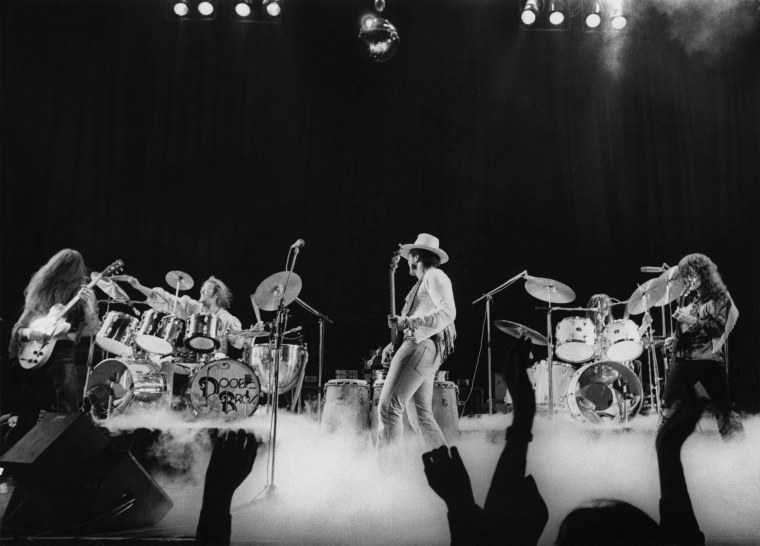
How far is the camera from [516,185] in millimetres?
7941

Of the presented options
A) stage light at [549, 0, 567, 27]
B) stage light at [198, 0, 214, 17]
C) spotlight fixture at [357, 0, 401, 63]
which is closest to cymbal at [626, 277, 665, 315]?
stage light at [549, 0, 567, 27]

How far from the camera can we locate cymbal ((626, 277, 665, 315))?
6098mm

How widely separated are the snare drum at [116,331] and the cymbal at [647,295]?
5.37 metres

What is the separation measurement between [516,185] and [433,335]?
425 cm

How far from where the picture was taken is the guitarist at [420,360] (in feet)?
13.6

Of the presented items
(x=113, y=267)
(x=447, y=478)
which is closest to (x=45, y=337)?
(x=113, y=267)

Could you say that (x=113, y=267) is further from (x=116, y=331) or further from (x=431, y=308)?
(x=431, y=308)

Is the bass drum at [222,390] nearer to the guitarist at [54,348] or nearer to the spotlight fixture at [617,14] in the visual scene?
the guitarist at [54,348]

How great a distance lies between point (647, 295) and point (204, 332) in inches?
184

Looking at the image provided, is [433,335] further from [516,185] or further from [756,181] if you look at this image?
[756,181]

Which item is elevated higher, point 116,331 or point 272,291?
point 272,291

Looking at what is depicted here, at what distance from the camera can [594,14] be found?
21.3ft

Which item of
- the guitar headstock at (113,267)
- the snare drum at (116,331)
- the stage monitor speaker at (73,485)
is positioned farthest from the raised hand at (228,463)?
the snare drum at (116,331)

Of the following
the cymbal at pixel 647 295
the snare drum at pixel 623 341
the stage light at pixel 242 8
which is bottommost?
the snare drum at pixel 623 341
